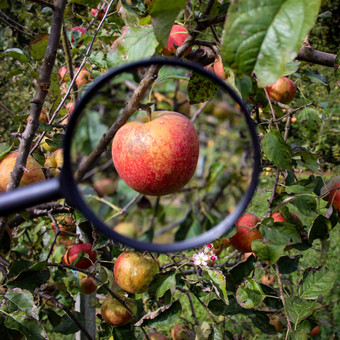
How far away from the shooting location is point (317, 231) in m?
0.97

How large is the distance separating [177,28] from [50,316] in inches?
40.2

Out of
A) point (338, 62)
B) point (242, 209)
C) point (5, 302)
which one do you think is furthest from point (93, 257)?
point (338, 62)

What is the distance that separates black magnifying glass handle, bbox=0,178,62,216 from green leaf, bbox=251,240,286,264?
74cm

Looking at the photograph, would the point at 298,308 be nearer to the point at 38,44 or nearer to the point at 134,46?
the point at 134,46

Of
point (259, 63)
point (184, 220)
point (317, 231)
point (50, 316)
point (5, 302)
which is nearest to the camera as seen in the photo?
point (259, 63)

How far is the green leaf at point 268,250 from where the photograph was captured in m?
0.96

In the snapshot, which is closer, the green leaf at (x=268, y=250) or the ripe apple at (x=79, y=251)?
the green leaf at (x=268, y=250)

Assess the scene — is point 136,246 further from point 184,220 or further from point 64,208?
point 64,208

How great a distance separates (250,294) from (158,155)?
59cm

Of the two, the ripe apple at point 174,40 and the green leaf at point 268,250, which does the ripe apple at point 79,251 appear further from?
the ripe apple at point 174,40

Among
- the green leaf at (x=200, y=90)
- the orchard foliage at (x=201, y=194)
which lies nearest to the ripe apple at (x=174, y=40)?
the orchard foliage at (x=201, y=194)

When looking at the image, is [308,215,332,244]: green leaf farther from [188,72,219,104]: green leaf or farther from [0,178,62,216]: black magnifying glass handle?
[0,178,62,216]: black magnifying glass handle

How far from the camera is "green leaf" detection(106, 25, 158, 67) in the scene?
0.65 metres

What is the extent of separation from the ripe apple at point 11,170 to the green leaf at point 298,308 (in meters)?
0.71
